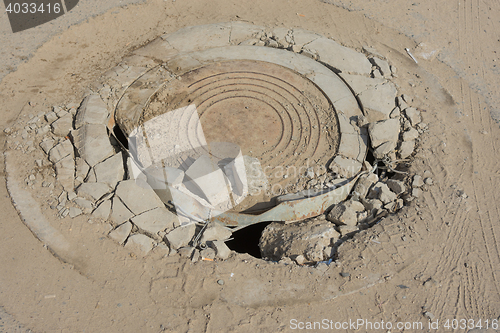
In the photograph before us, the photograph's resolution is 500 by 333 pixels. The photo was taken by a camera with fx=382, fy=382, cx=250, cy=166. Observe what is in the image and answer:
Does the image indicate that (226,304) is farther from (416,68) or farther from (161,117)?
(416,68)

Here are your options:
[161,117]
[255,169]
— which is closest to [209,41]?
[161,117]

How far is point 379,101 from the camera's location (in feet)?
20.1

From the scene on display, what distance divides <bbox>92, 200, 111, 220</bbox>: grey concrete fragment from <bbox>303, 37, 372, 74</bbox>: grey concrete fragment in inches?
168

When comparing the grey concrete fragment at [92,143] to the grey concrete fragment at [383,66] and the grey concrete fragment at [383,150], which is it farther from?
the grey concrete fragment at [383,66]

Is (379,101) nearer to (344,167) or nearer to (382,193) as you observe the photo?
(344,167)

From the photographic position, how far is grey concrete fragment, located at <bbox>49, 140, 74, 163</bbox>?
5.31 m

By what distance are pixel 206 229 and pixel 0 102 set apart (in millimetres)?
4119

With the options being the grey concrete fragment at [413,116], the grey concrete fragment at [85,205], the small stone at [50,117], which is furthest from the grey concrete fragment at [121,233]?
the grey concrete fragment at [413,116]

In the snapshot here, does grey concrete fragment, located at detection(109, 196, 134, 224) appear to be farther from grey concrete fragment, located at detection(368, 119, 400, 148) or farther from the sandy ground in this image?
grey concrete fragment, located at detection(368, 119, 400, 148)

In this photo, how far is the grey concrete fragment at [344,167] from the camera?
17.5 ft

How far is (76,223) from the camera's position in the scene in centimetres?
479

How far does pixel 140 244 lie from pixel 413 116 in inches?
Answer: 177

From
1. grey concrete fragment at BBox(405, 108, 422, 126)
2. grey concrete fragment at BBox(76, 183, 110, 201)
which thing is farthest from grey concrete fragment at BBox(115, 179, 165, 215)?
grey concrete fragment at BBox(405, 108, 422, 126)

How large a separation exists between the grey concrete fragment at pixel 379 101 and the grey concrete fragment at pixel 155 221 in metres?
3.39
